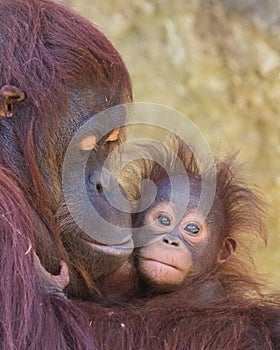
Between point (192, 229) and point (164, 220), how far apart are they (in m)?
0.08

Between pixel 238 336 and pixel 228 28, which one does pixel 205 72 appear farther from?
pixel 238 336

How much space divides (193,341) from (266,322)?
19 cm

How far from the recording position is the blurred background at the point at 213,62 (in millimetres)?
4027

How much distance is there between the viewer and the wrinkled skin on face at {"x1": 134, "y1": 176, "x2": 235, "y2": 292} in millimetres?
2332

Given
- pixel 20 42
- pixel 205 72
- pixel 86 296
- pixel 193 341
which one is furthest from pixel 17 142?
pixel 205 72

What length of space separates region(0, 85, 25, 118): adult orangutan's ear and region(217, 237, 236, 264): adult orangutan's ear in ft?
2.50

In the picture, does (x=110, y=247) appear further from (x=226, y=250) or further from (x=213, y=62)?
(x=213, y=62)

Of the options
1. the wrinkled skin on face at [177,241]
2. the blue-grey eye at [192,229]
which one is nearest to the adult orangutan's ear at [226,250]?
the wrinkled skin on face at [177,241]

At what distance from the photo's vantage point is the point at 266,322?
79.9 inches

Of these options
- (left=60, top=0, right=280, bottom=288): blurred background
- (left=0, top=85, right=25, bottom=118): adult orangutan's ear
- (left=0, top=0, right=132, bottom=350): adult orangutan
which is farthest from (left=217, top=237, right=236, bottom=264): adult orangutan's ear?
(left=60, top=0, right=280, bottom=288): blurred background

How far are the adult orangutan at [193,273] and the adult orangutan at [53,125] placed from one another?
0.14 m

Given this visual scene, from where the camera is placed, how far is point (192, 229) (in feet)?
8.07

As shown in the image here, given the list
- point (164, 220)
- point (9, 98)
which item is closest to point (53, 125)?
point (9, 98)

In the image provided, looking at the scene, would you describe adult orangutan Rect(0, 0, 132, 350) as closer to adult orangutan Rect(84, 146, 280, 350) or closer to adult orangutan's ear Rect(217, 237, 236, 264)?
adult orangutan Rect(84, 146, 280, 350)
